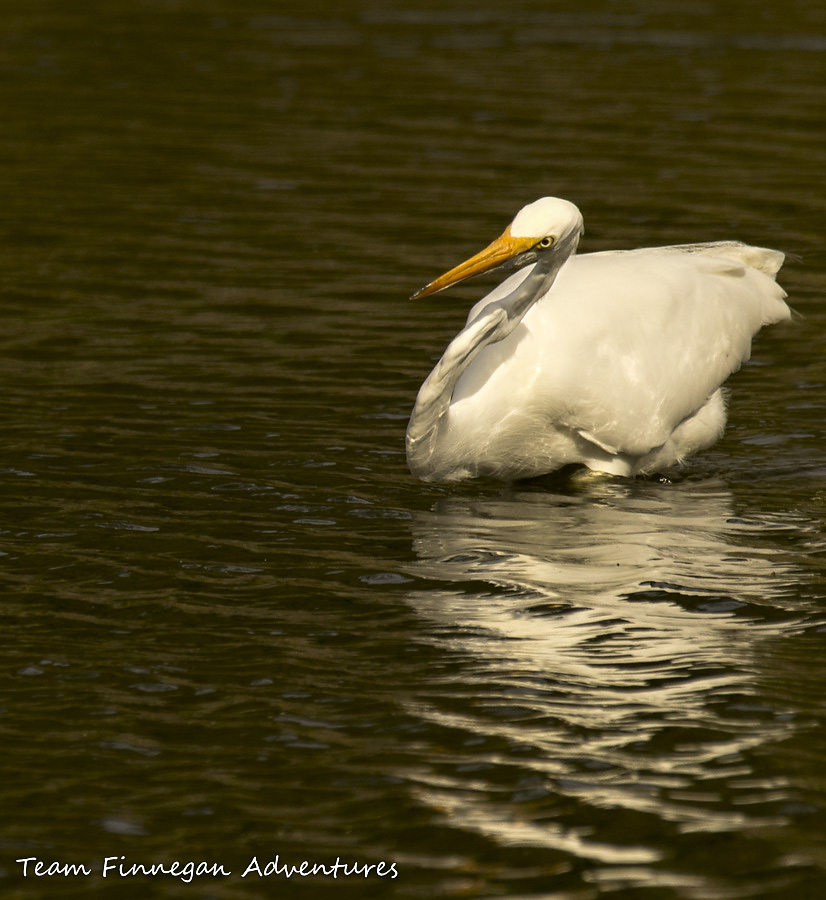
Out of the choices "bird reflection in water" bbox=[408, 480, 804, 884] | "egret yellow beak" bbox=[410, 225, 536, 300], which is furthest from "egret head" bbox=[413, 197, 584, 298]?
"bird reflection in water" bbox=[408, 480, 804, 884]

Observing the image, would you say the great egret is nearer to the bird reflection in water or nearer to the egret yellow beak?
the egret yellow beak

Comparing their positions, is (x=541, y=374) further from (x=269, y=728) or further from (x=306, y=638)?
(x=269, y=728)

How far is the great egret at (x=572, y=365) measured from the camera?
8148 millimetres

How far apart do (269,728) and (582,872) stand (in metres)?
1.45

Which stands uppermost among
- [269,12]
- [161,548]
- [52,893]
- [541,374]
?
[269,12]

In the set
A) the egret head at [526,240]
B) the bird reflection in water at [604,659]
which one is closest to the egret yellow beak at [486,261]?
the egret head at [526,240]

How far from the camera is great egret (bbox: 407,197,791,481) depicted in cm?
815

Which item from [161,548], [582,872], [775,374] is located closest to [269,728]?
[582,872]

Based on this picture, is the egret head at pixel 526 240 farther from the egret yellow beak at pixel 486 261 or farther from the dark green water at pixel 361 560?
the dark green water at pixel 361 560

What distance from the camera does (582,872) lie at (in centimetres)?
514

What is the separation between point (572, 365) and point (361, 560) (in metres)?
1.70

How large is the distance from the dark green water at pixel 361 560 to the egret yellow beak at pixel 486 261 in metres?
1.28

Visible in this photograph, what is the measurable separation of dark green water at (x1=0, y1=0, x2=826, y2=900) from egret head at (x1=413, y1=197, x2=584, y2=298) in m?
1.35

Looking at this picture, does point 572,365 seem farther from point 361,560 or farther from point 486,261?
point 361,560
